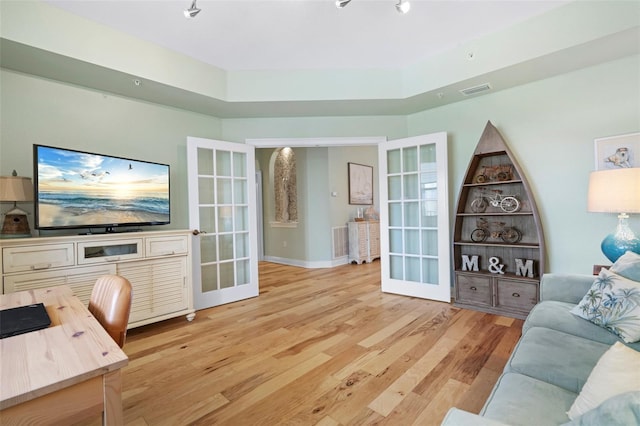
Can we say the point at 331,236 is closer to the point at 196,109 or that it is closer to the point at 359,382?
the point at 196,109

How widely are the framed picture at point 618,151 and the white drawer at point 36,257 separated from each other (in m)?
4.66

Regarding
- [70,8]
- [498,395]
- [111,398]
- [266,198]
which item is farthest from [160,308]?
[266,198]

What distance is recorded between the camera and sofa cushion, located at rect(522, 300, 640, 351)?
158 cm

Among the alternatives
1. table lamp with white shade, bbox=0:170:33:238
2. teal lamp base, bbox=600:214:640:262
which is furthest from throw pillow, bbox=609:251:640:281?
table lamp with white shade, bbox=0:170:33:238

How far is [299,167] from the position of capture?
237 inches

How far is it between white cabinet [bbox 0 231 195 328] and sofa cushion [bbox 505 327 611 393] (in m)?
2.85

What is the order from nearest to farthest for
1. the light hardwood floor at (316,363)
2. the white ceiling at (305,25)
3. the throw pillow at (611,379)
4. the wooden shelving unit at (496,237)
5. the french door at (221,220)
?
the throw pillow at (611,379) → the light hardwood floor at (316,363) → the white ceiling at (305,25) → the wooden shelving unit at (496,237) → the french door at (221,220)

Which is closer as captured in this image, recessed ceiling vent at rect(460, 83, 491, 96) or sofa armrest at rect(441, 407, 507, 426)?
sofa armrest at rect(441, 407, 507, 426)

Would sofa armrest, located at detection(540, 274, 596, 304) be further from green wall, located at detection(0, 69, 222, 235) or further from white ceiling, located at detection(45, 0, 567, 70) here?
green wall, located at detection(0, 69, 222, 235)

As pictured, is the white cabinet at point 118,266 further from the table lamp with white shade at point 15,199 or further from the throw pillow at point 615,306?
the throw pillow at point 615,306

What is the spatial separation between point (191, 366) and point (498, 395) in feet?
6.56

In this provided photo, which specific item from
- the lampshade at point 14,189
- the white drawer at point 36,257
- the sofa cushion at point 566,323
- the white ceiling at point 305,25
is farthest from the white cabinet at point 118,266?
the sofa cushion at point 566,323

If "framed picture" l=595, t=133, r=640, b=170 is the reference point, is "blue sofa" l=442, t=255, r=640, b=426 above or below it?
below

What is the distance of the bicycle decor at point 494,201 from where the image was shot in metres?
3.21
